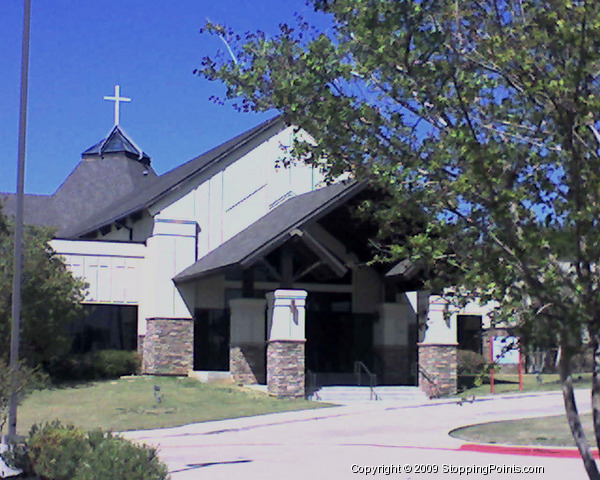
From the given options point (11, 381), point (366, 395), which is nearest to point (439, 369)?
point (366, 395)

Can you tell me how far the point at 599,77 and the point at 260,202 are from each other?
84.3 ft

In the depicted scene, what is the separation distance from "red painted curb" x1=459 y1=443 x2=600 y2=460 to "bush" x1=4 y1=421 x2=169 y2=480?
693 centimetres

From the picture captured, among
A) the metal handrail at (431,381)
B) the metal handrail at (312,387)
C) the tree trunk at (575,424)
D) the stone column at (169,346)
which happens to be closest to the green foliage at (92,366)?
the stone column at (169,346)

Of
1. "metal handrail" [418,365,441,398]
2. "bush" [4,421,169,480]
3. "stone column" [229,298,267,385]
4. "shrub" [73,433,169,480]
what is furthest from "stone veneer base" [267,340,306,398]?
"shrub" [73,433,169,480]

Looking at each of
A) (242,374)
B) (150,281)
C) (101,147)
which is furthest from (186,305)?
(101,147)

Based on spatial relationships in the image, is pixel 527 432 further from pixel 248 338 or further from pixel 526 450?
pixel 248 338

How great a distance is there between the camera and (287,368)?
26438mm

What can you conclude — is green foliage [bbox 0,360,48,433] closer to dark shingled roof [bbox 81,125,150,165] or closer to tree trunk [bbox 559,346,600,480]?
tree trunk [bbox 559,346,600,480]

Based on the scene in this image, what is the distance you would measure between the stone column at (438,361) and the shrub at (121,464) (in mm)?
19015

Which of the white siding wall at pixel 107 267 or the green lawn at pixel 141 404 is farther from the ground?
the white siding wall at pixel 107 267

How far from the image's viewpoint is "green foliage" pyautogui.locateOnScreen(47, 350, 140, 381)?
29312 mm

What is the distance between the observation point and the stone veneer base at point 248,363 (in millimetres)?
29000

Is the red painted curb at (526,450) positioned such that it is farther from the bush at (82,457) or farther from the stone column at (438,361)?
the stone column at (438,361)

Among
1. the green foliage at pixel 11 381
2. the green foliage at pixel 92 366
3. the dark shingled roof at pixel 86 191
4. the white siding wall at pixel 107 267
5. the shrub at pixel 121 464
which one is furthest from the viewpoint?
the dark shingled roof at pixel 86 191
